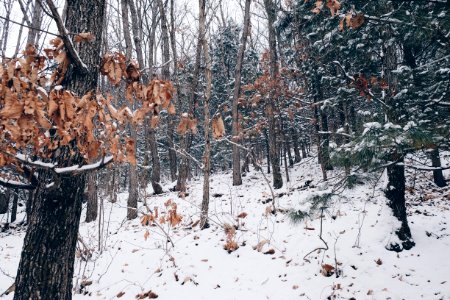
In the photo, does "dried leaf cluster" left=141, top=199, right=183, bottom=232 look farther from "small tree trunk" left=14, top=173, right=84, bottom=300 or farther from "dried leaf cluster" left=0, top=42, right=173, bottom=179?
"dried leaf cluster" left=0, top=42, right=173, bottom=179

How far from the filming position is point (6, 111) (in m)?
1.66

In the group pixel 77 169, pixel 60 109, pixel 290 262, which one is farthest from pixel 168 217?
pixel 60 109

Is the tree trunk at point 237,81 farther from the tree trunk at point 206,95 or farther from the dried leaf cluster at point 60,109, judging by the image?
the dried leaf cluster at point 60,109

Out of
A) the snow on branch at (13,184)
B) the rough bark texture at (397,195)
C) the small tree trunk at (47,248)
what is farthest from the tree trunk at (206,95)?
the snow on branch at (13,184)

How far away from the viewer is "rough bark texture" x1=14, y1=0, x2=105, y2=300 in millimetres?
2641

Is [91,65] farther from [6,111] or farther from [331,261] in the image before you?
[331,261]

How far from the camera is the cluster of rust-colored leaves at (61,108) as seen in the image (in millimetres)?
1741

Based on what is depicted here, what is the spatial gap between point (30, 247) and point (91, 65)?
1841mm

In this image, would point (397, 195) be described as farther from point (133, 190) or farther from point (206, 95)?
point (133, 190)

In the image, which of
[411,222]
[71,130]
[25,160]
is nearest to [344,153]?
[71,130]

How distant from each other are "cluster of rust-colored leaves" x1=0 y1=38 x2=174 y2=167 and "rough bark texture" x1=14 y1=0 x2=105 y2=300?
0.26 m

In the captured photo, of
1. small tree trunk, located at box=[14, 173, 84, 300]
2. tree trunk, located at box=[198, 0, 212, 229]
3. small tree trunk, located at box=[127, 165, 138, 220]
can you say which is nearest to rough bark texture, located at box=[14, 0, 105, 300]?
small tree trunk, located at box=[14, 173, 84, 300]

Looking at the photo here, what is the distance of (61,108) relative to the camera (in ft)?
5.81

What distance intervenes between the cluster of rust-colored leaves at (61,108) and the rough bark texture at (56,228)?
0.86 ft
